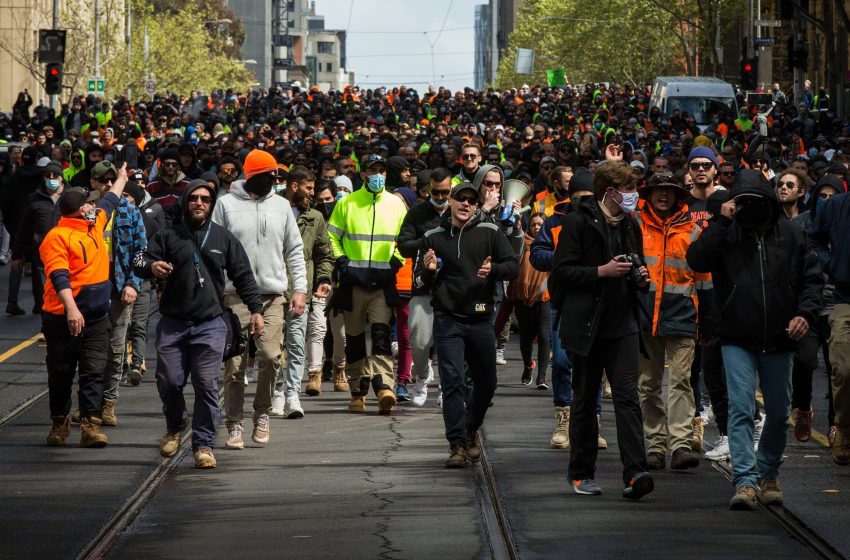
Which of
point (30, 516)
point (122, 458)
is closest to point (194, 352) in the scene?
point (122, 458)

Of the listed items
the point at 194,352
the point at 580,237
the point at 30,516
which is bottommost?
the point at 30,516

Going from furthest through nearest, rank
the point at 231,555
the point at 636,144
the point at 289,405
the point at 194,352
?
1. the point at 636,144
2. the point at 289,405
3. the point at 194,352
4. the point at 231,555

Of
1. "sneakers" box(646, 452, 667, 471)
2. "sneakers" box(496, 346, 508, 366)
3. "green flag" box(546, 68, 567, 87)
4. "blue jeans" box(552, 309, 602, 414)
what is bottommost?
"sneakers" box(646, 452, 667, 471)

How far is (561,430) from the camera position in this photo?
11789 millimetres

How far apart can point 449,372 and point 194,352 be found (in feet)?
5.00

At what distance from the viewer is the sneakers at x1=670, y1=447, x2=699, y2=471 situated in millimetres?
10633

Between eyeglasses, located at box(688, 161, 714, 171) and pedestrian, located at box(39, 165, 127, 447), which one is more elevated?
eyeglasses, located at box(688, 161, 714, 171)

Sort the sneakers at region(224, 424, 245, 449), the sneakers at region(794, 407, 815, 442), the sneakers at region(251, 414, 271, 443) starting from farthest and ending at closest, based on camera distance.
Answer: the sneakers at region(794, 407, 815, 442) < the sneakers at region(251, 414, 271, 443) < the sneakers at region(224, 424, 245, 449)

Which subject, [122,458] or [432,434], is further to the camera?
[432,434]

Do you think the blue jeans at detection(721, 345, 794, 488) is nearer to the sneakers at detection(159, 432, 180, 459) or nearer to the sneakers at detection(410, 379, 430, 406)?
the sneakers at detection(159, 432, 180, 459)

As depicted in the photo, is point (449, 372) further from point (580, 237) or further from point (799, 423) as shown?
point (799, 423)

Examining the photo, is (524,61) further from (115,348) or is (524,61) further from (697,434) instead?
(697,434)

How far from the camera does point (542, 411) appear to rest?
13758 millimetres

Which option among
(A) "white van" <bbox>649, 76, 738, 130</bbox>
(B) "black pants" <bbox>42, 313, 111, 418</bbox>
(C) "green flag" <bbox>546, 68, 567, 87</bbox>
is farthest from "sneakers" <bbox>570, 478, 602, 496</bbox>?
(C) "green flag" <bbox>546, 68, 567, 87</bbox>
